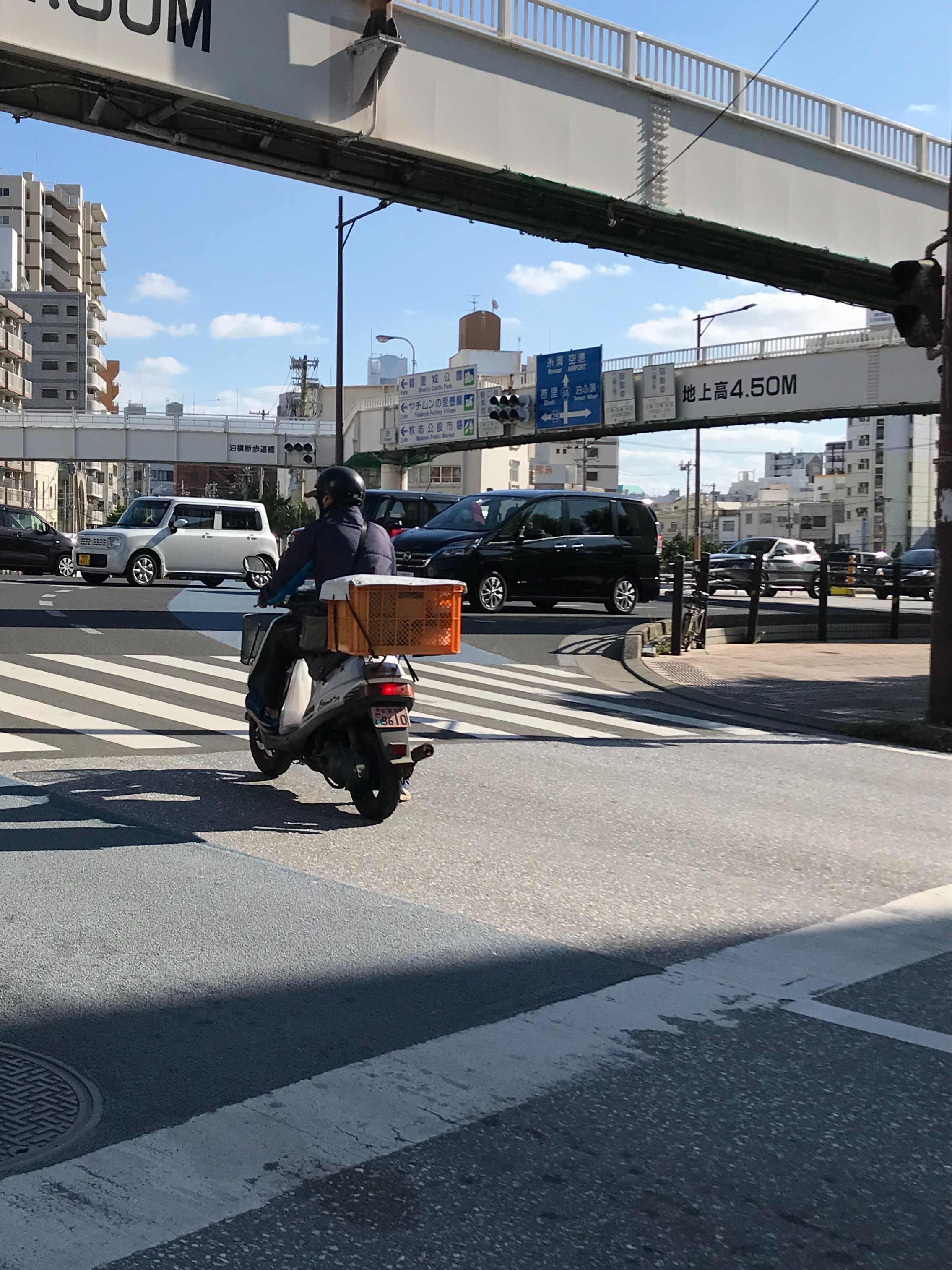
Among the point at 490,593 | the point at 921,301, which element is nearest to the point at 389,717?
the point at 921,301

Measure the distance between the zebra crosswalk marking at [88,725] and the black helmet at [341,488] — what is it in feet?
8.26

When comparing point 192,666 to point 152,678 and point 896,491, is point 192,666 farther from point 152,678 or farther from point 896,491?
point 896,491

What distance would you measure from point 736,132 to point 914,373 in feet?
55.1

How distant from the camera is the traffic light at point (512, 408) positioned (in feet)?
155

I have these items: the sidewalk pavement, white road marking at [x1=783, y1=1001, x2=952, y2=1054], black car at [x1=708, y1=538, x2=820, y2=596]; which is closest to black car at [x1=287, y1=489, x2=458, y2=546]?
black car at [x1=708, y1=538, x2=820, y2=596]

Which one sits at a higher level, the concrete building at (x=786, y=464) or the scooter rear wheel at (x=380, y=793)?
the concrete building at (x=786, y=464)

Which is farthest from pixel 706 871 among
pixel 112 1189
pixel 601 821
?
pixel 112 1189

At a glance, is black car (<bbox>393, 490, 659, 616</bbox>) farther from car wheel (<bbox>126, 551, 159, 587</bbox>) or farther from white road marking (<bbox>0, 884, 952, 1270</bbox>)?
white road marking (<bbox>0, 884, 952, 1270</bbox>)

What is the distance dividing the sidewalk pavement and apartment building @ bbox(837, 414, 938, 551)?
262ft

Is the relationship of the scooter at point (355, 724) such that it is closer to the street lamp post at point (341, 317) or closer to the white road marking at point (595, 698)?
the white road marking at point (595, 698)

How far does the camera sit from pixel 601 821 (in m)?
6.95

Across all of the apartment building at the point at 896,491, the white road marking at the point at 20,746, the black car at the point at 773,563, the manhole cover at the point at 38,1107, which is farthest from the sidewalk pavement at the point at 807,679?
the apartment building at the point at 896,491

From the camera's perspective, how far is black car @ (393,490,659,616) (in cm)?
2266

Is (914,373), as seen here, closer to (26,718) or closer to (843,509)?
(26,718)
